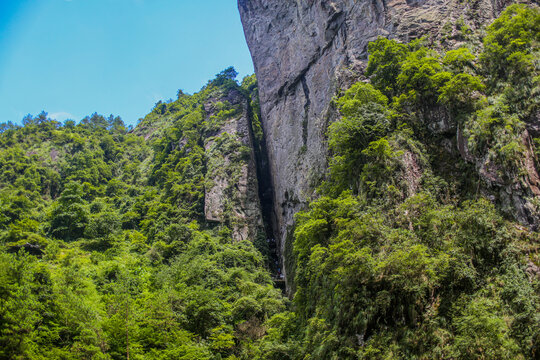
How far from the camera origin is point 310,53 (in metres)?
38.6

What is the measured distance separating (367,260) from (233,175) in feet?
90.1

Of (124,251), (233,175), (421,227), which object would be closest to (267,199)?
(233,175)

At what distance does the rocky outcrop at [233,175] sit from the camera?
38250mm

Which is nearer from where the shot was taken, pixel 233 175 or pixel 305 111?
pixel 305 111

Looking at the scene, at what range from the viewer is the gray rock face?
28688mm

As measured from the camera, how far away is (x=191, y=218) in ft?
128

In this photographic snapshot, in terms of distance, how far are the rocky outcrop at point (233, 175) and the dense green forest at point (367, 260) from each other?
6.09ft

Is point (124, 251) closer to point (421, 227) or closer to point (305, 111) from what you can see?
point (305, 111)

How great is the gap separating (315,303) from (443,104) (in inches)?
549

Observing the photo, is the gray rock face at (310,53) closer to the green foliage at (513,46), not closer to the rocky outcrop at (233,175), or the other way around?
the rocky outcrop at (233,175)

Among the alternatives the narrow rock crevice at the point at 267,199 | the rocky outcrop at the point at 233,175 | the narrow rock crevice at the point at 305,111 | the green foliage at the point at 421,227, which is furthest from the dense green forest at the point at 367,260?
the narrow rock crevice at the point at 305,111

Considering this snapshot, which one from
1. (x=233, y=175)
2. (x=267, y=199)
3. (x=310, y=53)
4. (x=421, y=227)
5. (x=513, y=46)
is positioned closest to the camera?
(x=421, y=227)

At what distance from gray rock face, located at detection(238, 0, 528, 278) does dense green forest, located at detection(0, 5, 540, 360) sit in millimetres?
2720

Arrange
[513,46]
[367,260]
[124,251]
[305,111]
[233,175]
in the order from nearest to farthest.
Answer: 1. [367,260]
2. [513,46]
3. [124,251]
4. [305,111]
5. [233,175]
